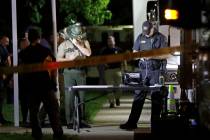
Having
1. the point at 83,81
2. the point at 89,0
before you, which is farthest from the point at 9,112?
the point at 89,0

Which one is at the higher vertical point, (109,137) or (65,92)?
(65,92)

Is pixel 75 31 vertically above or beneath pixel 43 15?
beneath

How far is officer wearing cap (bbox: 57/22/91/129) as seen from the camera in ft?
41.4

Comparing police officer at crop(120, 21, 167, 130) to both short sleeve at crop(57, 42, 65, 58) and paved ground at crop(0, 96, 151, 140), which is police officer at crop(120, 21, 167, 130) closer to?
paved ground at crop(0, 96, 151, 140)

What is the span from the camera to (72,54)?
12641mm

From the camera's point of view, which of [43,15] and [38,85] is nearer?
[38,85]

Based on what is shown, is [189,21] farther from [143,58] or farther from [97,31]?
[97,31]

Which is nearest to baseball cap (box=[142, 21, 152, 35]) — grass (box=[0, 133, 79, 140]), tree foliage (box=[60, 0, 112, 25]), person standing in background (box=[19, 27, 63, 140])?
person standing in background (box=[19, 27, 63, 140])

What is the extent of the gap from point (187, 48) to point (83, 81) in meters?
4.41

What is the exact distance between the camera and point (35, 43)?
10.7m

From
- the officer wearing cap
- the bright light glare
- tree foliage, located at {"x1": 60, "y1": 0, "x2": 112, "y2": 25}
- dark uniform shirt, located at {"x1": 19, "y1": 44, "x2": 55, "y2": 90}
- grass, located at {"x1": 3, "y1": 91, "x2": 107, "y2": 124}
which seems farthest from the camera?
tree foliage, located at {"x1": 60, "y1": 0, "x2": 112, "y2": 25}

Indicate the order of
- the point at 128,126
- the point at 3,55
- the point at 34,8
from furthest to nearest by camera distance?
the point at 34,8 < the point at 3,55 < the point at 128,126

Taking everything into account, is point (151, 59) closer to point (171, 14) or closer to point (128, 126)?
point (128, 126)

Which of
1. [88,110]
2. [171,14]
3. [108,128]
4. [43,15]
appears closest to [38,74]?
[108,128]
